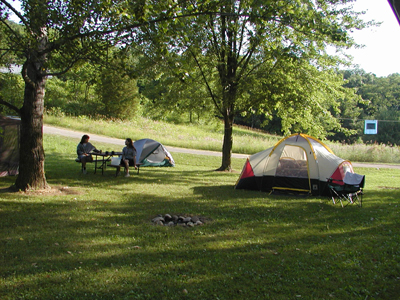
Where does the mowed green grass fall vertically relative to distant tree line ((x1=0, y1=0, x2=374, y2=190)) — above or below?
below

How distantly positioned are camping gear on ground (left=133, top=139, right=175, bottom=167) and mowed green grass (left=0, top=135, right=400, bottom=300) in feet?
19.4

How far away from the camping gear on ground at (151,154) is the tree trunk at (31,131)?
6.98 meters

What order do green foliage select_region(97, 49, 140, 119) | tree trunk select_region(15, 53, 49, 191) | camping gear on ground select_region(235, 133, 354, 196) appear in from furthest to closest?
1. green foliage select_region(97, 49, 140, 119)
2. camping gear on ground select_region(235, 133, 354, 196)
3. tree trunk select_region(15, 53, 49, 191)

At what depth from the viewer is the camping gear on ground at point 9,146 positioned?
10.9m

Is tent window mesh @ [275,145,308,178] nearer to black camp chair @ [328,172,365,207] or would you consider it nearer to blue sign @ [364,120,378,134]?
black camp chair @ [328,172,365,207]

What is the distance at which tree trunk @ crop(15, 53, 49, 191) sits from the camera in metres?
8.37

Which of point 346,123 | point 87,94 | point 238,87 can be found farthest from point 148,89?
point 346,123

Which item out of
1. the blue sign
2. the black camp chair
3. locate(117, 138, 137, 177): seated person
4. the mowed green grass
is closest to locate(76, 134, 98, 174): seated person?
locate(117, 138, 137, 177): seated person

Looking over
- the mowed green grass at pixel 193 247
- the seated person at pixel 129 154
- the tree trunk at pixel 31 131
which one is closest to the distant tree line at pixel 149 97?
the tree trunk at pixel 31 131

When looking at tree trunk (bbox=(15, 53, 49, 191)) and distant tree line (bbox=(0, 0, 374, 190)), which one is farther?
tree trunk (bbox=(15, 53, 49, 191))

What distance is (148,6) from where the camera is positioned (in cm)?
704

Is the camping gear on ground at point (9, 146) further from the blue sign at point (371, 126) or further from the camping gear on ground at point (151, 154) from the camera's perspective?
the blue sign at point (371, 126)

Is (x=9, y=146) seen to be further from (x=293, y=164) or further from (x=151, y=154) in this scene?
(x=293, y=164)

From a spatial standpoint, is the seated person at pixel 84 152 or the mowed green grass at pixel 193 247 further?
the seated person at pixel 84 152
